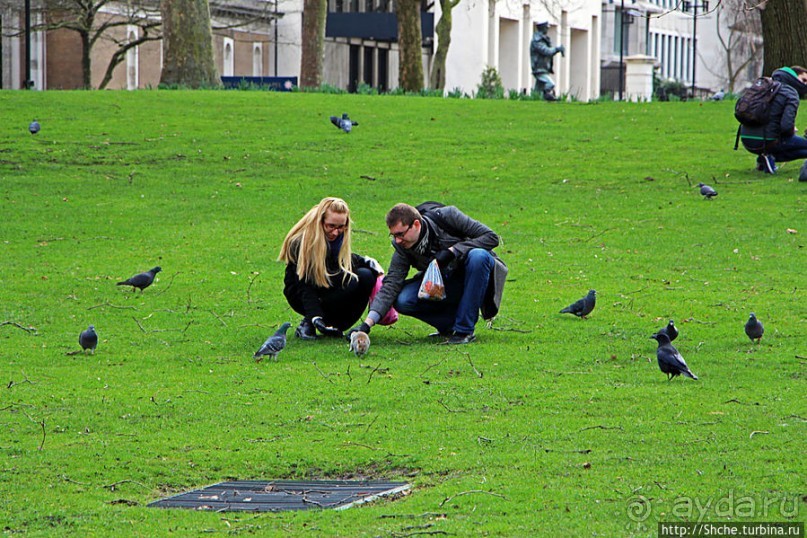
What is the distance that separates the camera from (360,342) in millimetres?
9695

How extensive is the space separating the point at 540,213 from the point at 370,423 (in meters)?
10.2

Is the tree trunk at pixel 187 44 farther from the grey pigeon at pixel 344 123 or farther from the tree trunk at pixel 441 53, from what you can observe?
the tree trunk at pixel 441 53

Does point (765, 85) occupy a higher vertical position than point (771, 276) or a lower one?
higher

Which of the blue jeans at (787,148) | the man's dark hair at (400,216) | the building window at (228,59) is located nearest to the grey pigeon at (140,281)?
the man's dark hair at (400,216)

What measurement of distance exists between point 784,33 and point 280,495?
20.8m

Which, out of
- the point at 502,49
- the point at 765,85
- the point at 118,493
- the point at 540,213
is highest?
the point at 502,49

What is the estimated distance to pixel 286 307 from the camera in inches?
487

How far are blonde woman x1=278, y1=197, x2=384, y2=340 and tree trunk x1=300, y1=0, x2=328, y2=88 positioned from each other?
81.9 feet

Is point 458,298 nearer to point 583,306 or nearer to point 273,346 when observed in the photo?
point 583,306

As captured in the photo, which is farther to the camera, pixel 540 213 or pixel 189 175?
pixel 189 175

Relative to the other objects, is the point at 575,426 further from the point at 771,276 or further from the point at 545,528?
the point at 771,276

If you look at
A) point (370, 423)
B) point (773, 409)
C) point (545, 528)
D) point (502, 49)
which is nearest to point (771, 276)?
point (773, 409)

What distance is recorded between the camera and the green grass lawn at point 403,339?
20.7 ft

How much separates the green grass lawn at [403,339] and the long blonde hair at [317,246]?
65 cm
